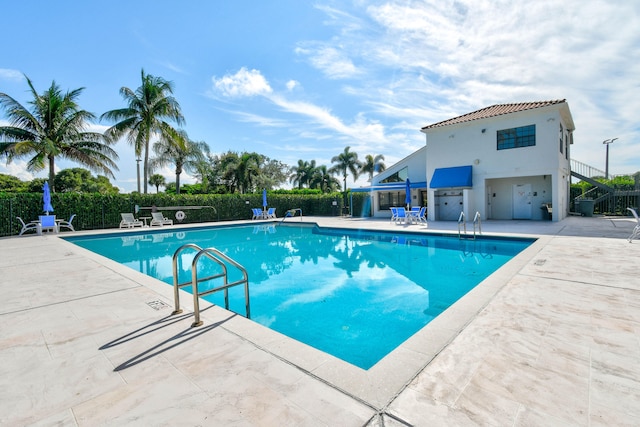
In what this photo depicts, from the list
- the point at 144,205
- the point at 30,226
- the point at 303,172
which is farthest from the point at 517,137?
the point at 303,172

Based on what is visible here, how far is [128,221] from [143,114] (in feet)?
29.6

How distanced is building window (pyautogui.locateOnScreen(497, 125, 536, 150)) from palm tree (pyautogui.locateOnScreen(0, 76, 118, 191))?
84.8 feet

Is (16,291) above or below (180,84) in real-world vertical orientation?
below

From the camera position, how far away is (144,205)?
764 inches

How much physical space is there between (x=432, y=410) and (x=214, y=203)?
883 inches

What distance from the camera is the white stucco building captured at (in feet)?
51.6

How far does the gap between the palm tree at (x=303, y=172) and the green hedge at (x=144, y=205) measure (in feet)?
58.8

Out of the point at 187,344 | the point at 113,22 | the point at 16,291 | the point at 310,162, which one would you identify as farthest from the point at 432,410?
the point at 310,162

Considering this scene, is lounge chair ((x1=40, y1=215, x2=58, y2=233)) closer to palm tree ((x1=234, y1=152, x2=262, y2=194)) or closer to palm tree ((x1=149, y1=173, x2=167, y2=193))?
palm tree ((x1=234, y1=152, x2=262, y2=194))

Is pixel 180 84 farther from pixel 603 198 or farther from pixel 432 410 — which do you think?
pixel 603 198

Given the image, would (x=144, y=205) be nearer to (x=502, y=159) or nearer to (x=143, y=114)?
(x=143, y=114)

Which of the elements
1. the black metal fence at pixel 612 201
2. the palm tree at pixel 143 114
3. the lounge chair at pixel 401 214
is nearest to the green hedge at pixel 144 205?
the palm tree at pixel 143 114

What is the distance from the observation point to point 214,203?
22578 millimetres

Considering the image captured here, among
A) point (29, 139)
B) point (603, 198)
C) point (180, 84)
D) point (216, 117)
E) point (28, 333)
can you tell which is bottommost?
point (28, 333)
